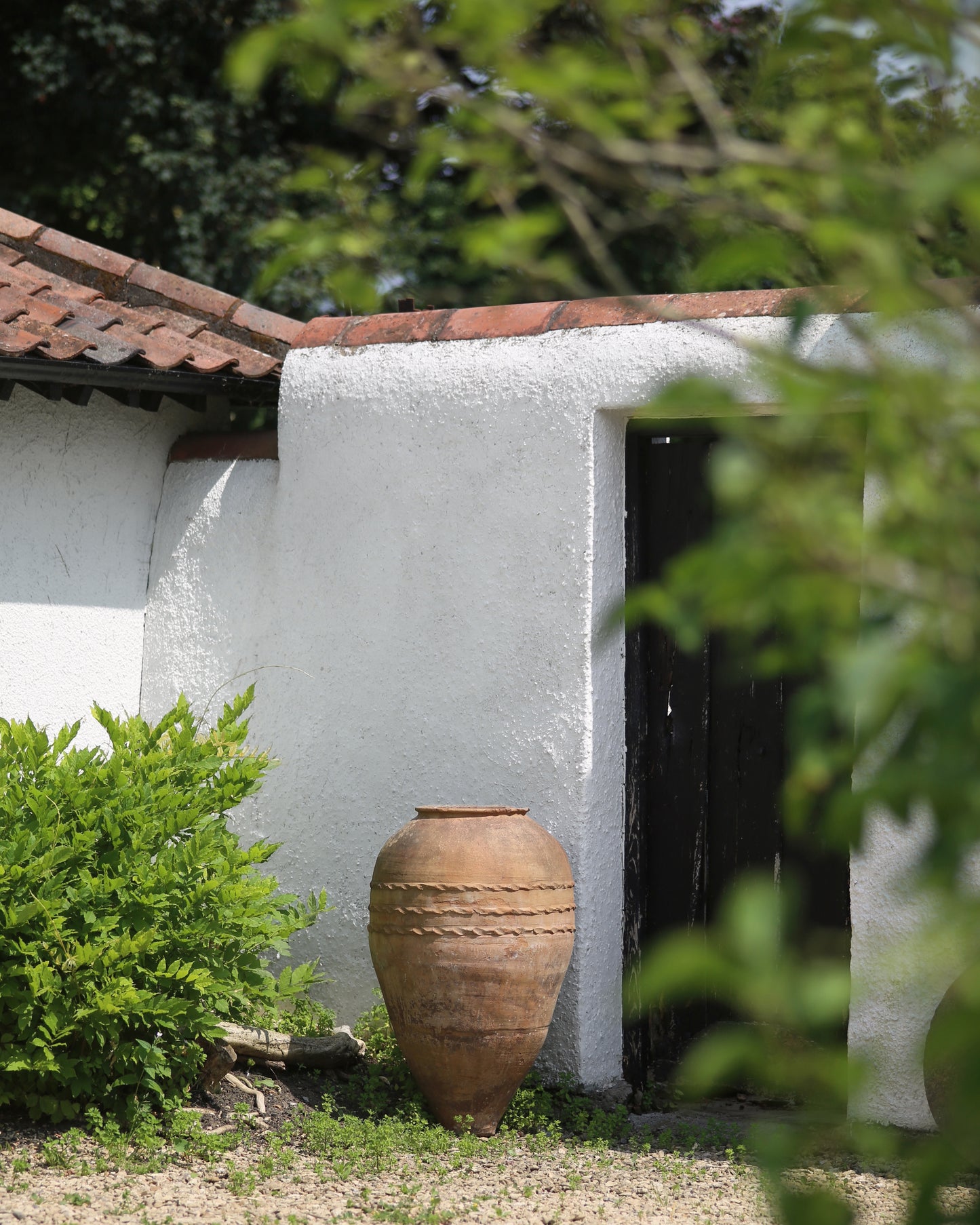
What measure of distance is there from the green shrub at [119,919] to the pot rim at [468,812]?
0.49 metres

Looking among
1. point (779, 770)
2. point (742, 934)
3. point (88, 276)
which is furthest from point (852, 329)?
point (88, 276)

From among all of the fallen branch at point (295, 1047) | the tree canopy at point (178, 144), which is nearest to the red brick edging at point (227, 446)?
the fallen branch at point (295, 1047)

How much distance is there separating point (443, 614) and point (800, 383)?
3455 millimetres

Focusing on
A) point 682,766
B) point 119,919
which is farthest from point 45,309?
point 682,766

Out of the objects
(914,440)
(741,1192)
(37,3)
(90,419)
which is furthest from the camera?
(37,3)

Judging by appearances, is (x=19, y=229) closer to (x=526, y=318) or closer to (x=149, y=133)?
(x=526, y=318)

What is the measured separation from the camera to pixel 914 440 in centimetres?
116

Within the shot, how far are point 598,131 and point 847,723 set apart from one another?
61cm

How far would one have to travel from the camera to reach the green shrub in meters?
3.56

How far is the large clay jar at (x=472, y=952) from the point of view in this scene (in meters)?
3.81

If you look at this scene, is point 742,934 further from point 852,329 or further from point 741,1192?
point 741,1192

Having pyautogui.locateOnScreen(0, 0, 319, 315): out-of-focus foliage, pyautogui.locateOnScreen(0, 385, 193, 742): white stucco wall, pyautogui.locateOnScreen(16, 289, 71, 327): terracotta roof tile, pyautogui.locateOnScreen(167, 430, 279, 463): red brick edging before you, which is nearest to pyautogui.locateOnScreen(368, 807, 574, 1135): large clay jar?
pyautogui.locateOnScreen(0, 385, 193, 742): white stucco wall

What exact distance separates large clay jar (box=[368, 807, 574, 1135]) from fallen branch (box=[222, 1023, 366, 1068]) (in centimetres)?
41

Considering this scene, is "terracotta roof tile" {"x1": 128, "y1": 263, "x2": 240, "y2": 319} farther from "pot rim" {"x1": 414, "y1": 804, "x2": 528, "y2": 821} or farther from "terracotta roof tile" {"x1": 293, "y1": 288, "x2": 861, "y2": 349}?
"pot rim" {"x1": 414, "y1": 804, "x2": 528, "y2": 821}
